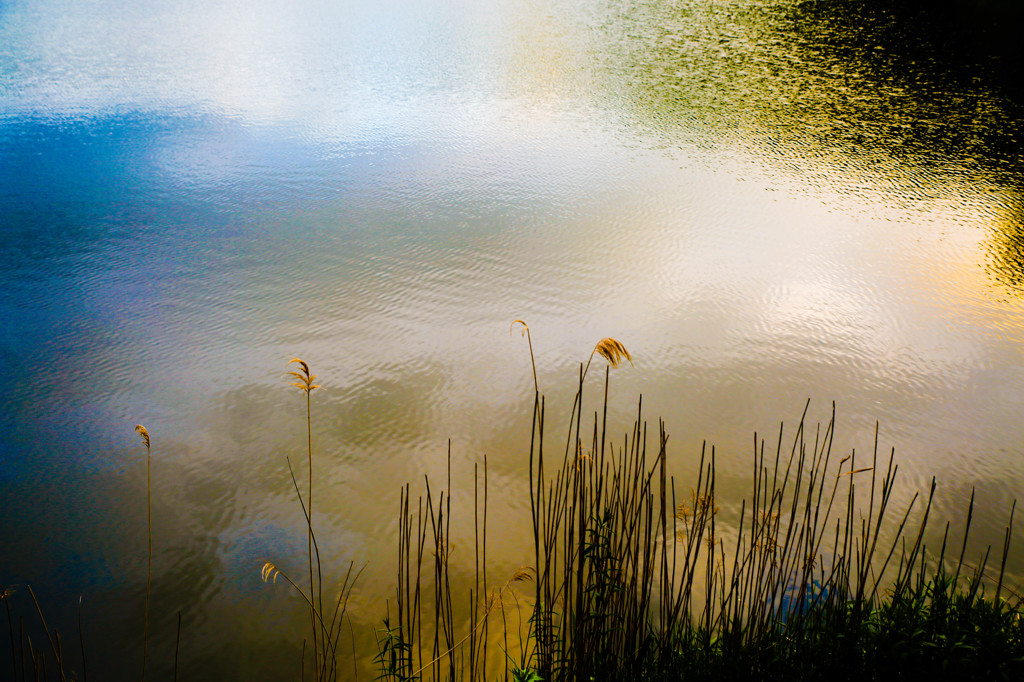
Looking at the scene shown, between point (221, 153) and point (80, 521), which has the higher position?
point (221, 153)

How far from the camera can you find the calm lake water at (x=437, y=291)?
6.72 ft

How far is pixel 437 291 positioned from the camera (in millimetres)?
3080

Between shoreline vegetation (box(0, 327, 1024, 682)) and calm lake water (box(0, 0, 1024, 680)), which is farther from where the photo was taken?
calm lake water (box(0, 0, 1024, 680))

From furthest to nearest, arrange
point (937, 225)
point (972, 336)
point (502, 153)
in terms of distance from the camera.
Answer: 1. point (502, 153)
2. point (937, 225)
3. point (972, 336)

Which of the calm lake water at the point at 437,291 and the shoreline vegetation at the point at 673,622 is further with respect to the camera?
the calm lake water at the point at 437,291

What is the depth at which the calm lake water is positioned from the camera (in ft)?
6.72

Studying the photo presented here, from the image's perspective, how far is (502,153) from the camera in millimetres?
4398

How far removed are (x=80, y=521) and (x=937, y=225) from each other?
3.88 m

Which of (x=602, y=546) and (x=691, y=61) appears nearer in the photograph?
(x=602, y=546)

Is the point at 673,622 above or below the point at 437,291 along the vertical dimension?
below

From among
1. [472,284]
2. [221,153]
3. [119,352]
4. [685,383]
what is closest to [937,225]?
[685,383]

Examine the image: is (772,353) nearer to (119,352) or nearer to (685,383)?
(685,383)

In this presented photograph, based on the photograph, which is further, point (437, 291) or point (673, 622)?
point (437, 291)

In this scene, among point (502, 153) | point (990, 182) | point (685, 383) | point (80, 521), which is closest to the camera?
point (80, 521)
